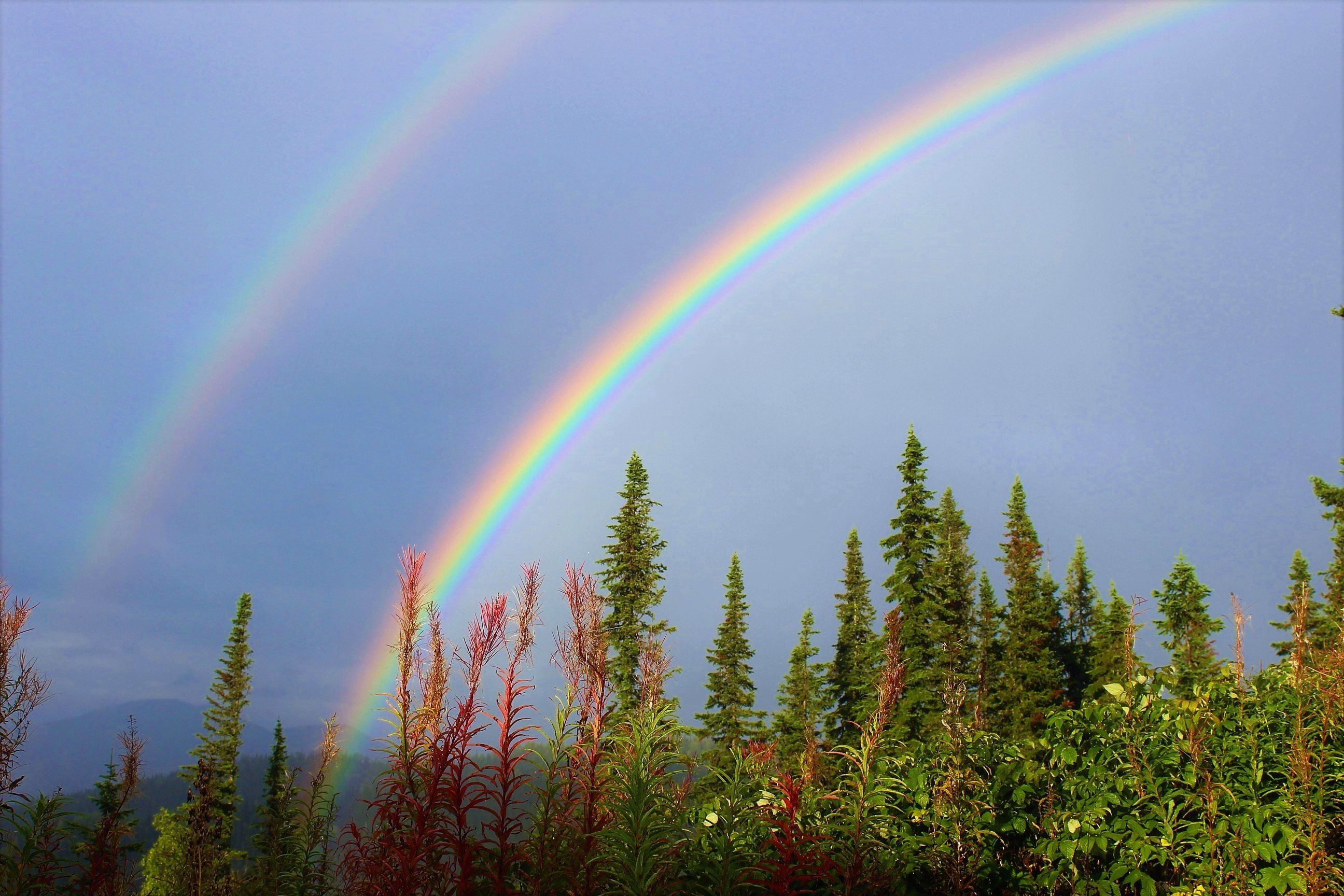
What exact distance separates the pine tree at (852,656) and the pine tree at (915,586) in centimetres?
183

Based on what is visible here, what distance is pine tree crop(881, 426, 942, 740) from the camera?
28.2m

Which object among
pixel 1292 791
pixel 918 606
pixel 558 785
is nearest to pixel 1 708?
pixel 558 785

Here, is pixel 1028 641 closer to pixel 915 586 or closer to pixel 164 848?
pixel 915 586

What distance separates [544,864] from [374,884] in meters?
0.89

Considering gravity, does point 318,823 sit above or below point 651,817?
below

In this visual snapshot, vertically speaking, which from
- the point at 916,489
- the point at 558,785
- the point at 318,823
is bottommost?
the point at 318,823

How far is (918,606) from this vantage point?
94.3ft

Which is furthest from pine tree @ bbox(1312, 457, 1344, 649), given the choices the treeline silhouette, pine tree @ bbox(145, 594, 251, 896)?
pine tree @ bbox(145, 594, 251, 896)

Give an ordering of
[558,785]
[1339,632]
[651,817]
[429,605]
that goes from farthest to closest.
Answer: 1. [429,605]
2. [1339,632]
3. [558,785]
4. [651,817]

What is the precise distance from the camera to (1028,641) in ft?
126

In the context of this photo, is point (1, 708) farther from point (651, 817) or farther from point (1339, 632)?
point (1339, 632)

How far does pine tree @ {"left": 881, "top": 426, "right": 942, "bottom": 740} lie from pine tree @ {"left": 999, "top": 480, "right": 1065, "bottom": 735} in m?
8.08

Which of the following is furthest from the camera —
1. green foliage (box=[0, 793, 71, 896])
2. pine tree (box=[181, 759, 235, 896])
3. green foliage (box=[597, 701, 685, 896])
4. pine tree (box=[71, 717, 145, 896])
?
pine tree (box=[181, 759, 235, 896])

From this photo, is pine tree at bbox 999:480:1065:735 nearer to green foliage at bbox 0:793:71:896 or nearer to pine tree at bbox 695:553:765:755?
pine tree at bbox 695:553:765:755
